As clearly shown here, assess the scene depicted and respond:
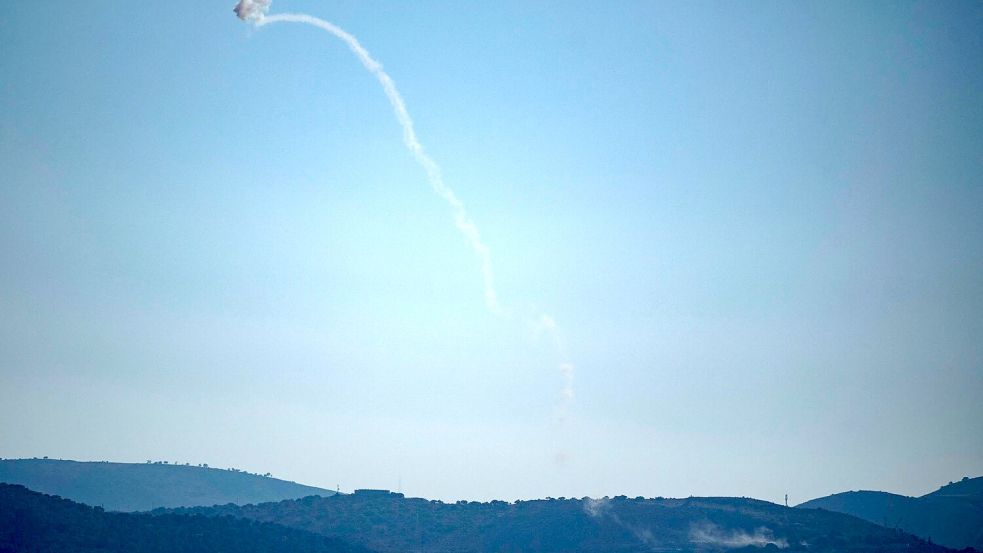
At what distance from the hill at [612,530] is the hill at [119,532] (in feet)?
86.6

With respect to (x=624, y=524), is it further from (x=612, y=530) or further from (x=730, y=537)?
(x=730, y=537)

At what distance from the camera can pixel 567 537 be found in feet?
600

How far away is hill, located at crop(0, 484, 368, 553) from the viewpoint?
121m

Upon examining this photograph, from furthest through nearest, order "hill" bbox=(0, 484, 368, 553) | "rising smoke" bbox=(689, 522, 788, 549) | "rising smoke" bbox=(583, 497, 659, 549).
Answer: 1. "rising smoke" bbox=(583, 497, 659, 549)
2. "rising smoke" bbox=(689, 522, 788, 549)
3. "hill" bbox=(0, 484, 368, 553)

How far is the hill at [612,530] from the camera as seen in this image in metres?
175

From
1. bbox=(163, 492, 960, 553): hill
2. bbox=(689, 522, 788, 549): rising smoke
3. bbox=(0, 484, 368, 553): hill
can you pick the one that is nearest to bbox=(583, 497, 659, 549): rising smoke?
bbox=(163, 492, 960, 553): hill

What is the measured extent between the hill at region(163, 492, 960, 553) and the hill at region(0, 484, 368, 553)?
86.6ft

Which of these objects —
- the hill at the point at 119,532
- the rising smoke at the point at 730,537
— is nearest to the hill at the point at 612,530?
the rising smoke at the point at 730,537

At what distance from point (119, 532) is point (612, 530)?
93188mm

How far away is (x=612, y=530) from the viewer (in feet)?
606

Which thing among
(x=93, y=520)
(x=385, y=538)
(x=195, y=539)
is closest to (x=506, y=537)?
(x=385, y=538)

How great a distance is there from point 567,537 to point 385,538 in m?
35.1

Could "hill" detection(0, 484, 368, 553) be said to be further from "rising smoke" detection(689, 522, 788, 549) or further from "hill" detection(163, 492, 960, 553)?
"rising smoke" detection(689, 522, 788, 549)

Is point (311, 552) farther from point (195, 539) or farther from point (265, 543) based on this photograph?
point (195, 539)
